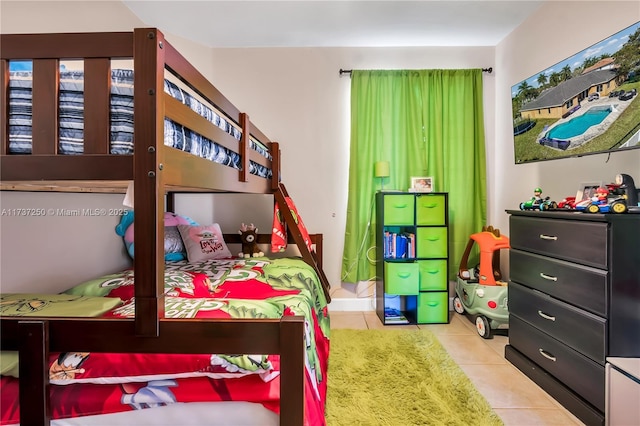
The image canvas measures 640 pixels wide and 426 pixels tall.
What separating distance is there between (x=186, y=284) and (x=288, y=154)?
6.14 feet

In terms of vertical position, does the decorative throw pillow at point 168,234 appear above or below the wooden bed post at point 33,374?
above

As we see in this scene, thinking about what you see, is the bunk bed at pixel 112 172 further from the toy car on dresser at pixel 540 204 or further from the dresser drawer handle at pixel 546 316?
the toy car on dresser at pixel 540 204

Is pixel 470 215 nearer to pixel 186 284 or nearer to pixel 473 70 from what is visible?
pixel 473 70

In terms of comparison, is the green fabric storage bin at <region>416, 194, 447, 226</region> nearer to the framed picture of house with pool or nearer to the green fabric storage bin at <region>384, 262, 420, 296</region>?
the green fabric storage bin at <region>384, 262, 420, 296</region>

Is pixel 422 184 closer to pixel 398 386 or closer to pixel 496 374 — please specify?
pixel 496 374

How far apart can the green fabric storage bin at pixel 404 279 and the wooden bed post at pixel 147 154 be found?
2.34 metres

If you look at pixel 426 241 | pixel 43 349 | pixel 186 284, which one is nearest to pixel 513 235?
pixel 426 241

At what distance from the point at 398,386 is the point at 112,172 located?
1.80 meters

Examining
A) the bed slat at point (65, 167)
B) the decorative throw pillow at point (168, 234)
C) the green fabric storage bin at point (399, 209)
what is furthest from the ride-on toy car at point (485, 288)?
the bed slat at point (65, 167)

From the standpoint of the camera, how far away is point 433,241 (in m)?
2.92

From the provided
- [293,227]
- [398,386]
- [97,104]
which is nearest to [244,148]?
[97,104]

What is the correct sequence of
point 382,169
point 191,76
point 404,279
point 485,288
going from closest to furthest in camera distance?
point 191,76 < point 485,288 < point 404,279 < point 382,169

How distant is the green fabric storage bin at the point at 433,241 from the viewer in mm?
2914

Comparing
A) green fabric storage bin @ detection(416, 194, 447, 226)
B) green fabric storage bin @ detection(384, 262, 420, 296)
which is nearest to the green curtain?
green fabric storage bin @ detection(416, 194, 447, 226)
